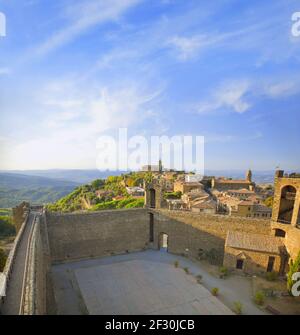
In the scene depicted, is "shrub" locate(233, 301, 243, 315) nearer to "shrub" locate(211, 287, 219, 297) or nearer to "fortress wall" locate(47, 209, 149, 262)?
"shrub" locate(211, 287, 219, 297)

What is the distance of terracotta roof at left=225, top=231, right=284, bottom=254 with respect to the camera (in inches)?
592

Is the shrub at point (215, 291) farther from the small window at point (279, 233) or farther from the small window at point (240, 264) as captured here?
the small window at point (279, 233)

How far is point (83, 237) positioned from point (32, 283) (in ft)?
35.5

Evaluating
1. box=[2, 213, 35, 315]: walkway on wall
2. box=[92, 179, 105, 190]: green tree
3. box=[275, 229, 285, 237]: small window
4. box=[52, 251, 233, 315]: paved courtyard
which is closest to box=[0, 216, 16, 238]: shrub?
box=[52, 251, 233, 315]: paved courtyard

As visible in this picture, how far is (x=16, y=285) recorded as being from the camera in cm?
737

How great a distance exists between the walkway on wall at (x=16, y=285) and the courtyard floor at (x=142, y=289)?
373 cm

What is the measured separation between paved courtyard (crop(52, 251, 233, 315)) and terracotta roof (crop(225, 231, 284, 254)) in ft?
12.9

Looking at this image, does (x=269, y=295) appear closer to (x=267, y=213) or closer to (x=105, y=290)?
(x=105, y=290)

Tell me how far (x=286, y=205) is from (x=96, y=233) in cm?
1448

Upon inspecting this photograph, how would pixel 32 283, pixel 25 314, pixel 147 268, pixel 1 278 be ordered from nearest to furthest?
pixel 25 314, pixel 32 283, pixel 1 278, pixel 147 268

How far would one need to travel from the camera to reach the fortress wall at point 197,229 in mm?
16516

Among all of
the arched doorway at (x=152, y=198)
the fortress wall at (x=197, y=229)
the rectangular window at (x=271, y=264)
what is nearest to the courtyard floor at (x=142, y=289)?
the fortress wall at (x=197, y=229)
